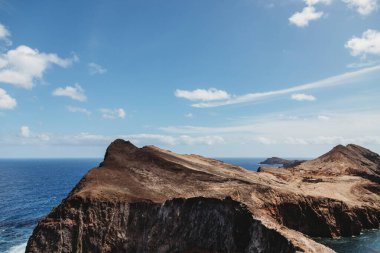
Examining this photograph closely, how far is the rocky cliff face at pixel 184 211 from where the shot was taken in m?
47.1

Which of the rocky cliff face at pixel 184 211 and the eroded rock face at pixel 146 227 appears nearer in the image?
the rocky cliff face at pixel 184 211

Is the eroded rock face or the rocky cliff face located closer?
the rocky cliff face

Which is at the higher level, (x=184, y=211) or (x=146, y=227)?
(x=184, y=211)

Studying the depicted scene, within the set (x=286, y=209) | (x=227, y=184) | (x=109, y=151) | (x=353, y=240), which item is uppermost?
(x=109, y=151)

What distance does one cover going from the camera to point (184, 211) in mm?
52500

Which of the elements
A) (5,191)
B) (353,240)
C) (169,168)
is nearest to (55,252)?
(169,168)

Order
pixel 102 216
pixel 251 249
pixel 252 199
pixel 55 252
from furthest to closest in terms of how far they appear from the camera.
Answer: pixel 252 199
pixel 102 216
pixel 55 252
pixel 251 249

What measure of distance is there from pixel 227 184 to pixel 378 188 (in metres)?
47.7

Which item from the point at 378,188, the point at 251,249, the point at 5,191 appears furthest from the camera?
the point at 5,191

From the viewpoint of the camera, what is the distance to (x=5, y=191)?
14512cm

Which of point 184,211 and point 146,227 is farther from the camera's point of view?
point 146,227

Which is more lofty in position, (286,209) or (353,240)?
(286,209)

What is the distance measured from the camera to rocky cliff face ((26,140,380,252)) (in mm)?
47094

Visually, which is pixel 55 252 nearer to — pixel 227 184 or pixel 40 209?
pixel 227 184
